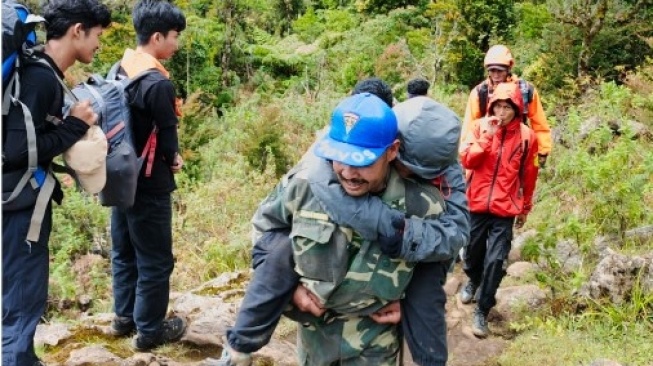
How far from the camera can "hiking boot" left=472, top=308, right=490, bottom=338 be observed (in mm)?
4398

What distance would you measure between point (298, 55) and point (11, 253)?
502 inches

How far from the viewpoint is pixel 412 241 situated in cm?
199

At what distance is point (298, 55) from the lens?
15008 millimetres

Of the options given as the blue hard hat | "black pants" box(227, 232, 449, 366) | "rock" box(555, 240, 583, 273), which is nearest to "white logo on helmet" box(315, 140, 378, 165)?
the blue hard hat

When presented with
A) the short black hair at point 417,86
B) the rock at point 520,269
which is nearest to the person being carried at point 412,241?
the short black hair at point 417,86

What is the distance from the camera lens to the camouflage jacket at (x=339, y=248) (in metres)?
2.06

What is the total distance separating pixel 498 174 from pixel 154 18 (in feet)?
7.42

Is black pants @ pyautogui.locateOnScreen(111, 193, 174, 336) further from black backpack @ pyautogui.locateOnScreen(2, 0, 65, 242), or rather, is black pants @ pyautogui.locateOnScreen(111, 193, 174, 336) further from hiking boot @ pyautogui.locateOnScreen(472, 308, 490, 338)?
hiking boot @ pyautogui.locateOnScreen(472, 308, 490, 338)

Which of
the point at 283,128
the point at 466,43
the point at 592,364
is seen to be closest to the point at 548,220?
the point at 592,364

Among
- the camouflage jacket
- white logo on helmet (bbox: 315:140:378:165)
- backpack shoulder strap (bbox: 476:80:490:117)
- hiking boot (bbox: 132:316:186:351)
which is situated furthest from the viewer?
backpack shoulder strap (bbox: 476:80:490:117)

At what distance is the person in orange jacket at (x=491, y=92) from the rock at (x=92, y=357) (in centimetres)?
268

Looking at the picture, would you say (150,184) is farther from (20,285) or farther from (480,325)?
(480,325)

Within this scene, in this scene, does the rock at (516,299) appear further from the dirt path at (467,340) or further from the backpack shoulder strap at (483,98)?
the backpack shoulder strap at (483,98)

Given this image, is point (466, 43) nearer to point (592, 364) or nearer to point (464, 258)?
point (464, 258)
